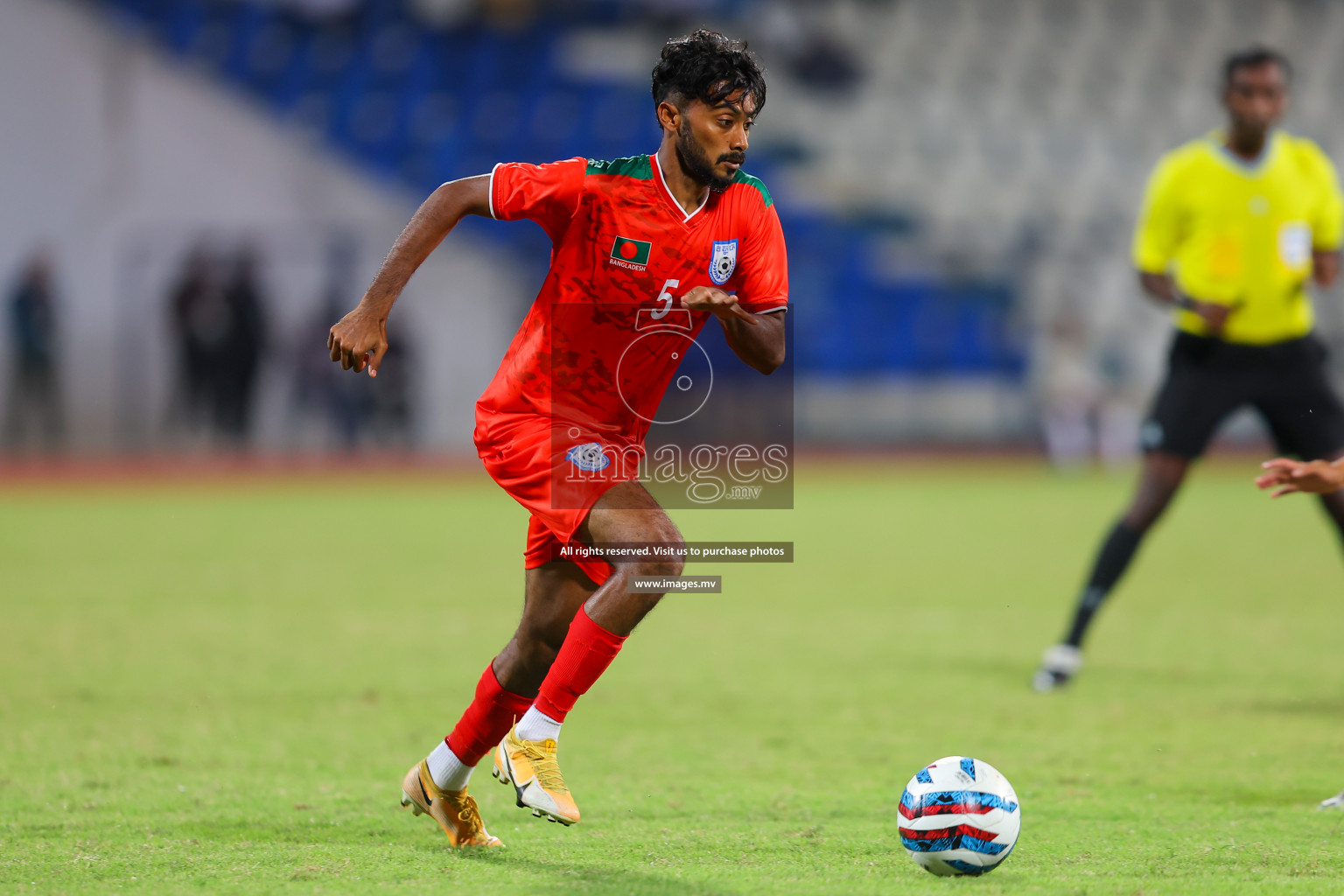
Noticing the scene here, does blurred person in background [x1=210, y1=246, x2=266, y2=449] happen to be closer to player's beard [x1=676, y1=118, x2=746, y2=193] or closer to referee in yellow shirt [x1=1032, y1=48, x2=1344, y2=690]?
referee in yellow shirt [x1=1032, y1=48, x2=1344, y2=690]

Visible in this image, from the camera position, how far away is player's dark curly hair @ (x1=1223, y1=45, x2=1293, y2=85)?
20.5 feet

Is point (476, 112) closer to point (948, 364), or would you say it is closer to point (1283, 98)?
point (948, 364)

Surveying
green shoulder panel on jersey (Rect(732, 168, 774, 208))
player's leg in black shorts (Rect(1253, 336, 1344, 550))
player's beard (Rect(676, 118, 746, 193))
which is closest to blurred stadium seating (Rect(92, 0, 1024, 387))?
player's leg in black shorts (Rect(1253, 336, 1344, 550))

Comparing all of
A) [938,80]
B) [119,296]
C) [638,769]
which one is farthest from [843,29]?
[638,769]

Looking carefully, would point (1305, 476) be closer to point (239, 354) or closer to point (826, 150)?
point (239, 354)

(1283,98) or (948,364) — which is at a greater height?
(1283,98)

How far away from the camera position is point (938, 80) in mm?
25828

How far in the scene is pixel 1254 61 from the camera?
627 centimetres

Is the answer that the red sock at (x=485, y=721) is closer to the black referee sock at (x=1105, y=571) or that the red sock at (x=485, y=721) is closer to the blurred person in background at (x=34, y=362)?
the black referee sock at (x=1105, y=571)

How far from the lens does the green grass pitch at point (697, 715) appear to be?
389 centimetres

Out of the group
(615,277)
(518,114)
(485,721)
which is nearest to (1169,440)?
(615,277)

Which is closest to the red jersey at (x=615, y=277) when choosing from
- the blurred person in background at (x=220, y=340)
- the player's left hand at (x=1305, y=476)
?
the player's left hand at (x=1305, y=476)

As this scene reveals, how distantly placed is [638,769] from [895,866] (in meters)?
1.48

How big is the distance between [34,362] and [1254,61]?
1795 centimetres
